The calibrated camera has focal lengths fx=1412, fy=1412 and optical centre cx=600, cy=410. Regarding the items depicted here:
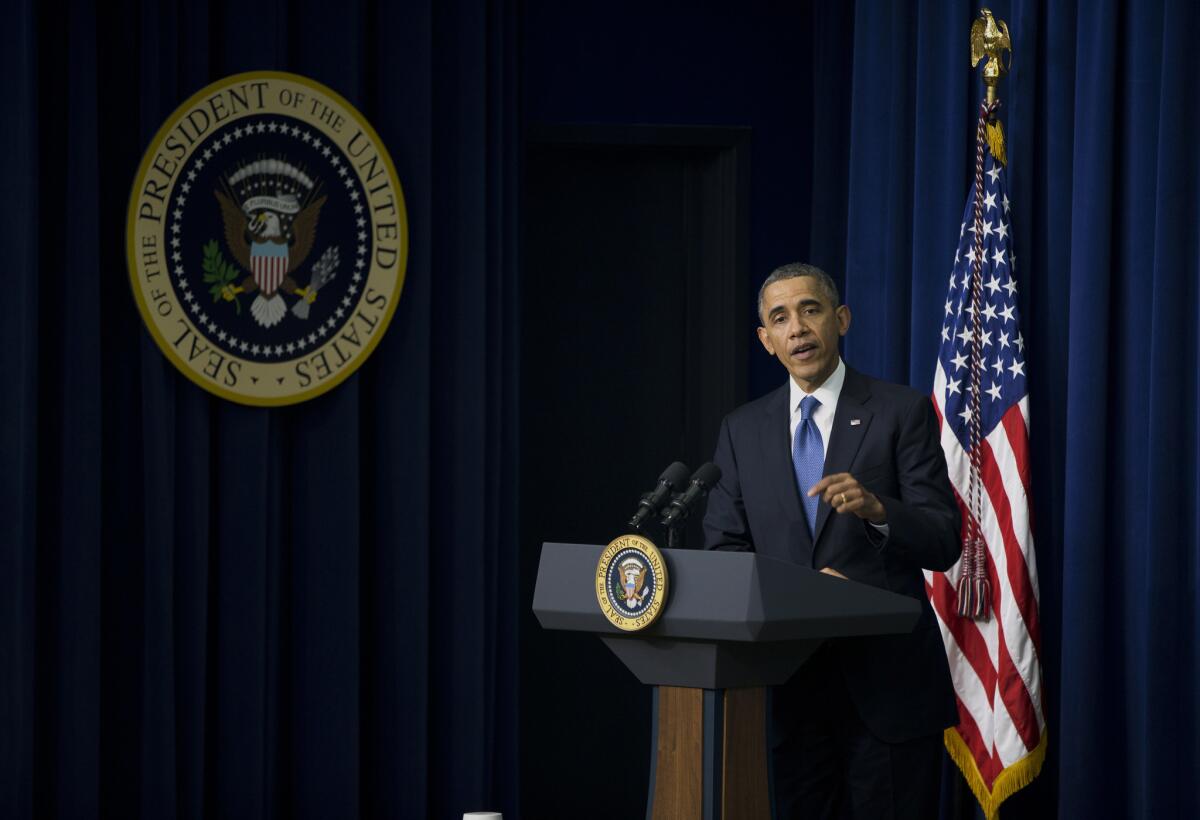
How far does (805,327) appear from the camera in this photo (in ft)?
8.90

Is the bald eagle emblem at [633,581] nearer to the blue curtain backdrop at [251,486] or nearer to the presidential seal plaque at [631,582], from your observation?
the presidential seal plaque at [631,582]

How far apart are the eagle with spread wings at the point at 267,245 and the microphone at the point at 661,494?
7.42 feet

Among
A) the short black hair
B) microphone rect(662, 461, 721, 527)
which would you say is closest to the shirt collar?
the short black hair

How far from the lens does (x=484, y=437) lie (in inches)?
174

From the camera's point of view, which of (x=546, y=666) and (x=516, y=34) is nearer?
(x=516, y=34)

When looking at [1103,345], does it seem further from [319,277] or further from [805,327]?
[319,277]

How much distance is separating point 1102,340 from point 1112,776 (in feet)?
3.15

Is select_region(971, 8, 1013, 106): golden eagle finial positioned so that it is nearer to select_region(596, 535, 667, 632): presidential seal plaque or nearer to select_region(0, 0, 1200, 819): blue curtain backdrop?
select_region(0, 0, 1200, 819): blue curtain backdrop

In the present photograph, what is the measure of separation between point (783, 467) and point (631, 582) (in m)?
0.59

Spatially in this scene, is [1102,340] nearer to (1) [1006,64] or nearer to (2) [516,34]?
(1) [1006,64]

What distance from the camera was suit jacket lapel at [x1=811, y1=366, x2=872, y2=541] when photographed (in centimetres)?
268

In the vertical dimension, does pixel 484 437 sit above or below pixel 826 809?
above

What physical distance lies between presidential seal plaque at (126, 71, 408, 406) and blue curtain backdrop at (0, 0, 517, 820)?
0.09 m

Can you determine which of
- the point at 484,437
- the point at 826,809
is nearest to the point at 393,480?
the point at 484,437
